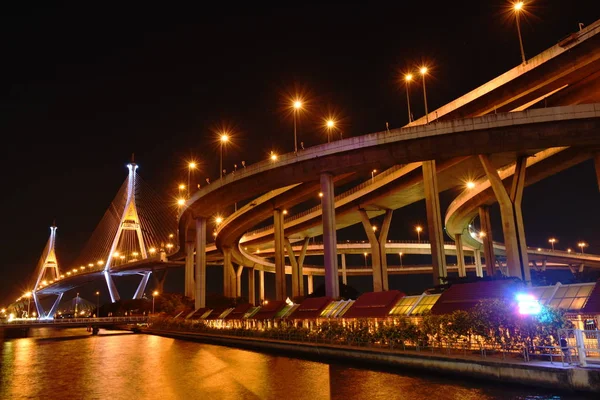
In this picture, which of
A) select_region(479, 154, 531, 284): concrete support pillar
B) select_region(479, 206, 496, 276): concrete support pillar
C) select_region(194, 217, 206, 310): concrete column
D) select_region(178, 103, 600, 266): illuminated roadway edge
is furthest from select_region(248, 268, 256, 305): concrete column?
select_region(479, 154, 531, 284): concrete support pillar

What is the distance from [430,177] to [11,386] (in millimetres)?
33554

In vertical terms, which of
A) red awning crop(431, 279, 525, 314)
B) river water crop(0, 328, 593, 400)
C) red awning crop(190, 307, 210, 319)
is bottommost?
river water crop(0, 328, 593, 400)

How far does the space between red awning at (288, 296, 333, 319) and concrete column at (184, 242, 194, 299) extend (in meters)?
43.5

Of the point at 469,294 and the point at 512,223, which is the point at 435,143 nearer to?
the point at 512,223

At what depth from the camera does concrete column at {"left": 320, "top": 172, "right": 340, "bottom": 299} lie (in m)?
41.0

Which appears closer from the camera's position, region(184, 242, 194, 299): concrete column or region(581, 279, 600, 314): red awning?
region(581, 279, 600, 314): red awning

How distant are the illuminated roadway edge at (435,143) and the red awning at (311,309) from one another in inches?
421

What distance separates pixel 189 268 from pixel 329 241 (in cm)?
5163

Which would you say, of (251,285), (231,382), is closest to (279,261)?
(231,382)

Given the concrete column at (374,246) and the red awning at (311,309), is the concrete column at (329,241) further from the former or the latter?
the concrete column at (374,246)

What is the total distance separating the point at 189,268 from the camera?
87.4 meters

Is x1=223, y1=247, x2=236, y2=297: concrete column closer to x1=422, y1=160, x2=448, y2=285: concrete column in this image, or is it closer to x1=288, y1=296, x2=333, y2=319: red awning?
x1=288, y1=296, x2=333, y2=319: red awning

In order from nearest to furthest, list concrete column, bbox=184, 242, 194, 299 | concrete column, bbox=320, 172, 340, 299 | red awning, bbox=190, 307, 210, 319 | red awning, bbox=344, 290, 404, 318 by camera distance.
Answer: red awning, bbox=344, 290, 404, 318 → concrete column, bbox=320, 172, 340, 299 → red awning, bbox=190, 307, 210, 319 → concrete column, bbox=184, 242, 194, 299

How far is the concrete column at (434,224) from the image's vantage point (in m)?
40.1
